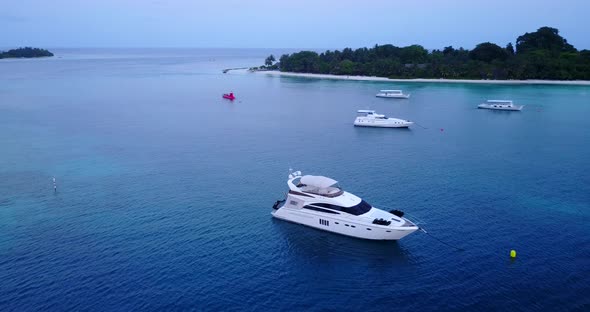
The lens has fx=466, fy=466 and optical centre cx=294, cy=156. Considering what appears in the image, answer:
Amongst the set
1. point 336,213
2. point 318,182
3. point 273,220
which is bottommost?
point 273,220

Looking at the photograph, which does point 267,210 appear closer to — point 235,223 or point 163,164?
point 235,223

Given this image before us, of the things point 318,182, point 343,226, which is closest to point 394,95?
point 318,182

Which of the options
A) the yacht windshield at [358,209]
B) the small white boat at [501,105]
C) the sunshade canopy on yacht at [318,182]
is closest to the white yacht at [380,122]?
the small white boat at [501,105]

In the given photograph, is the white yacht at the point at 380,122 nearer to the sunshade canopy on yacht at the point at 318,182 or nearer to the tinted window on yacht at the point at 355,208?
the sunshade canopy on yacht at the point at 318,182

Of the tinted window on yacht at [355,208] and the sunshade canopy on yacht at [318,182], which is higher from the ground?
the sunshade canopy on yacht at [318,182]

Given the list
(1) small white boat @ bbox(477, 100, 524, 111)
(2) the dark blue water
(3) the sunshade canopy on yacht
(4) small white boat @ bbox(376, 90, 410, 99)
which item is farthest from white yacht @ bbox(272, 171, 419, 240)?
(4) small white boat @ bbox(376, 90, 410, 99)

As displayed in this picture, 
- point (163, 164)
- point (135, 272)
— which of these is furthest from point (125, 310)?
point (163, 164)

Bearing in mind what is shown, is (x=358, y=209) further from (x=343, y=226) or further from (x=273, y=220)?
(x=273, y=220)

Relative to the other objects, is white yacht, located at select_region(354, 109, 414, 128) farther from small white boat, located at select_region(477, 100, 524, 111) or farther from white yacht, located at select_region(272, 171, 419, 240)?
white yacht, located at select_region(272, 171, 419, 240)
